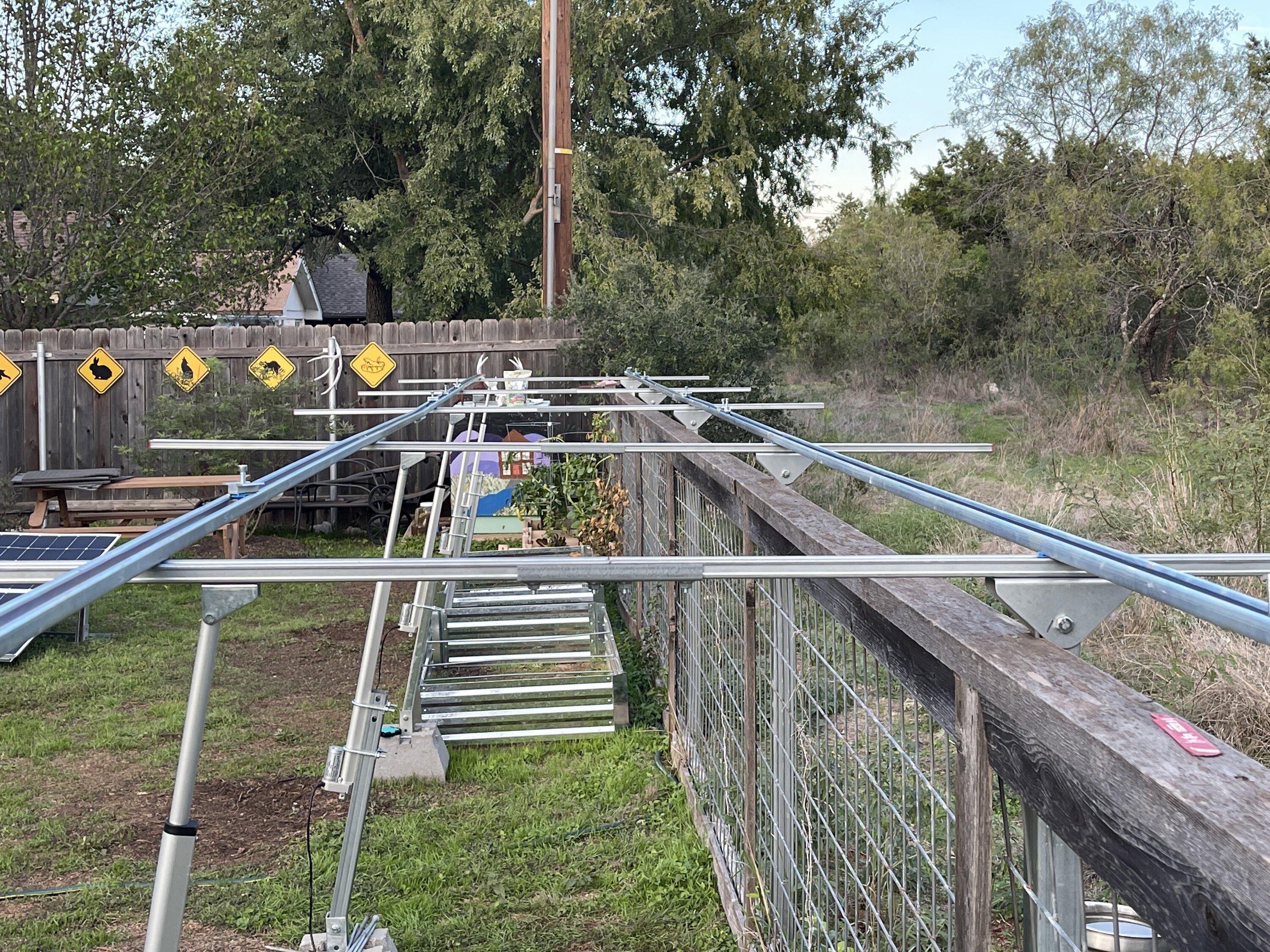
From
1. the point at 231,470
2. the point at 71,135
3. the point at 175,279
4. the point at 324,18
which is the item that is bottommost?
the point at 231,470

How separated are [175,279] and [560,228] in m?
6.90

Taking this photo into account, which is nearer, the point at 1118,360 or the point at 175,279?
the point at 175,279

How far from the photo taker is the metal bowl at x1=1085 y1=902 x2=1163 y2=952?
1.23m

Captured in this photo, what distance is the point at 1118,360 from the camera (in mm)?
17891

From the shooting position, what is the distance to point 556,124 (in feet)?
38.7

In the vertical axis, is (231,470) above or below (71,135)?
below

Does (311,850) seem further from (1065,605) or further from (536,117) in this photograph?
(536,117)

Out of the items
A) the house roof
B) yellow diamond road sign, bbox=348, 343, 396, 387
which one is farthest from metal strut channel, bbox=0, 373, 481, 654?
the house roof

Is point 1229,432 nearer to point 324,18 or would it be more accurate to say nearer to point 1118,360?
point 1118,360

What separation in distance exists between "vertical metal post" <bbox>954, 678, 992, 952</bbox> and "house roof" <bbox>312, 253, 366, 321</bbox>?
1493 inches

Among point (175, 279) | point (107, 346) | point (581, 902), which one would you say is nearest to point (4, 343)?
point (107, 346)

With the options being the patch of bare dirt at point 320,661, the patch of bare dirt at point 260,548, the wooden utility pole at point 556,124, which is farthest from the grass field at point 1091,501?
the patch of bare dirt at point 260,548

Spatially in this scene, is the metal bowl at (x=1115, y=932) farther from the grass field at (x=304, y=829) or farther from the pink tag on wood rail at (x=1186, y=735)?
the grass field at (x=304, y=829)

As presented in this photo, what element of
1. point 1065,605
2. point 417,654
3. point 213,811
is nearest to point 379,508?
point 417,654
